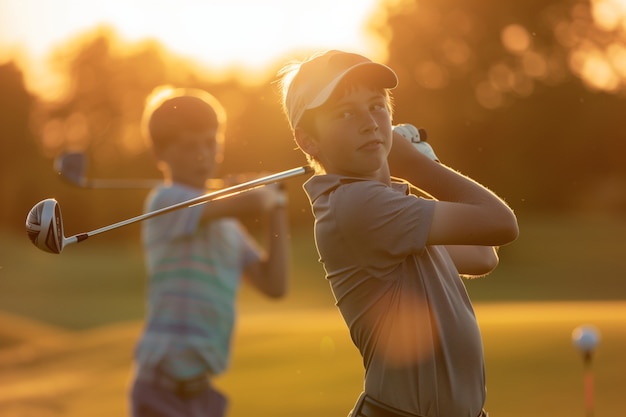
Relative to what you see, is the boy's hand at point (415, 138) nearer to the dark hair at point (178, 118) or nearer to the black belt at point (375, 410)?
the black belt at point (375, 410)

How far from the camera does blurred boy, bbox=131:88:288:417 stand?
216 inches

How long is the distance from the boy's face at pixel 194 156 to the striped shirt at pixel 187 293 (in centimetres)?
18

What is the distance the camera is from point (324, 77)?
3455mm

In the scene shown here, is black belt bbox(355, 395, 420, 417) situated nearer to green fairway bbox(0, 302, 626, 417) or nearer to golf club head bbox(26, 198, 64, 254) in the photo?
golf club head bbox(26, 198, 64, 254)

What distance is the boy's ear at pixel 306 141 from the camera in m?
3.51

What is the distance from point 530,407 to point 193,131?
3158 millimetres

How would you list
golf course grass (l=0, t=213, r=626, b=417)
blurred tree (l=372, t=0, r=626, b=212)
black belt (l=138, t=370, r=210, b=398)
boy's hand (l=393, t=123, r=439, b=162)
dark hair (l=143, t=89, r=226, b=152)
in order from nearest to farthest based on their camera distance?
boy's hand (l=393, t=123, r=439, b=162) < black belt (l=138, t=370, r=210, b=398) < dark hair (l=143, t=89, r=226, b=152) < golf course grass (l=0, t=213, r=626, b=417) < blurred tree (l=372, t=0, r=626, b=212)

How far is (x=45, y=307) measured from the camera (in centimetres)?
3425

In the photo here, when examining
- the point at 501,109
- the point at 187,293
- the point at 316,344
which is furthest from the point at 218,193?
the point at 501,109

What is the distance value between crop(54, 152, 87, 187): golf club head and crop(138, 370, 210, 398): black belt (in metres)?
2.84

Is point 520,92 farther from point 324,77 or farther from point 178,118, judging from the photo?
point 324,77

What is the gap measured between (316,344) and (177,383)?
778 cm

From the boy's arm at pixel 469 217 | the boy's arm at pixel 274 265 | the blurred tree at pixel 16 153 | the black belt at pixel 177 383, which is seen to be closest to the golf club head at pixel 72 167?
the boy's arm at pixel 274 265

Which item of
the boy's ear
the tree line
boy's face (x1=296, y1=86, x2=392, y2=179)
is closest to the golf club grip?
the boy's ear
